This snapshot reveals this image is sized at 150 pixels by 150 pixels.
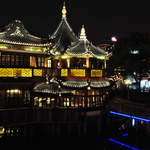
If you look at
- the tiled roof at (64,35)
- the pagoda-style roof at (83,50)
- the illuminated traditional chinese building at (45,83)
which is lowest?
the illuminated traditional chinese building at (45,83)

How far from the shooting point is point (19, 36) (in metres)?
23.5

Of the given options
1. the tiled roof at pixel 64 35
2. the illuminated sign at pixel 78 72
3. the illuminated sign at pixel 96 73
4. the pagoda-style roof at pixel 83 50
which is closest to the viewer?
the illuminated sign at pixel 78 72

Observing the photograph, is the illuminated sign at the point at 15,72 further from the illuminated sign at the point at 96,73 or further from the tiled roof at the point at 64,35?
the tiled roof at the point at 64,35

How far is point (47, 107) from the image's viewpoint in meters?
22.9

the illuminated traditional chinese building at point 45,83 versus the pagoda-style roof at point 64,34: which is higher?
the pagoda-style roof at point 64,34

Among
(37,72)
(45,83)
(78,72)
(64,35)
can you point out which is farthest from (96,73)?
(64,35)

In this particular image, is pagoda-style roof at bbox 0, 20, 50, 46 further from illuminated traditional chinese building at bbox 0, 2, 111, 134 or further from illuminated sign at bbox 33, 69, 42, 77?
illuminated sign at bbox 33, 69, 42, 77

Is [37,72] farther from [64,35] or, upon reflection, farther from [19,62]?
[64,35]

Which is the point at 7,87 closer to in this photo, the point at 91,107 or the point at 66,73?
the point at 66,73

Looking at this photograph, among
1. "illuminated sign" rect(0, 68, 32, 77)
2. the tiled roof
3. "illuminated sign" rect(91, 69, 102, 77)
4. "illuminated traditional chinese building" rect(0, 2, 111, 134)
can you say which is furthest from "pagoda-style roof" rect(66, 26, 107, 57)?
"illuminated sign" rect(0, 68, 32, 77)

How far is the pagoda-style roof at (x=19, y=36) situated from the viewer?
22.6 metres

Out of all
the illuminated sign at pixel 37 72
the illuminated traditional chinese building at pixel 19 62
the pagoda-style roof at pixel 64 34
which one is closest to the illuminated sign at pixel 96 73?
the illuminated traditional chinese building at pixel 19 62

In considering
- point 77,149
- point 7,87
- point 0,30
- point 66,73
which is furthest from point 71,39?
point 77,149

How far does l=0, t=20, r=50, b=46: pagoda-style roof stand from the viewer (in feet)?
74.2
